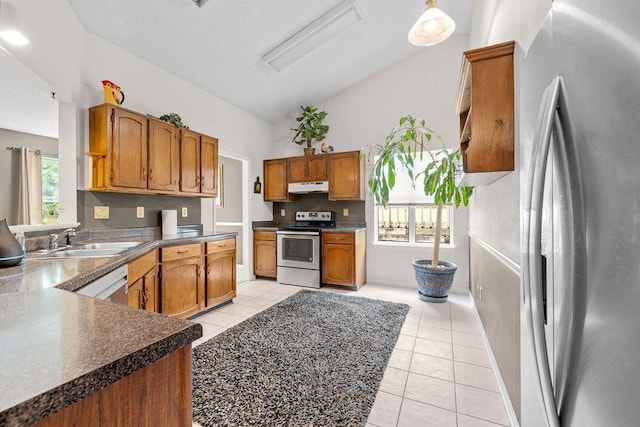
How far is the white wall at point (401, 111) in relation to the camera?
4.01m

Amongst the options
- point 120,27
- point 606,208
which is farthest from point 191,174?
point 606,208

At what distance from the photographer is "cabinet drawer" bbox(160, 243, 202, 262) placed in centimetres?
258

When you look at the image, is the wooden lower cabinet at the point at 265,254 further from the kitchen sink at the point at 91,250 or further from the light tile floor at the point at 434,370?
the kitchen sink at the point at 91,250

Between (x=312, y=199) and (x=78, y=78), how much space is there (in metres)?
3.32

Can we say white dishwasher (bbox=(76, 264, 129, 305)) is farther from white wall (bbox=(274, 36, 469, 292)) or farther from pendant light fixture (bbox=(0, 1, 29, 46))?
white wall (bbox=(274, 36, 469, 292))

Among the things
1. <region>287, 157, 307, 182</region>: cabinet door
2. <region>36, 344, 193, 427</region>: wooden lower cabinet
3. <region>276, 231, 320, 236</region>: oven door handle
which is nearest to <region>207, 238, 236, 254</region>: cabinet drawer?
<region>276, 231, 320, 236</region>: oven door handle

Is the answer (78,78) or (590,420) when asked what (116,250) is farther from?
(590,420)

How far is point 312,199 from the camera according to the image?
4.93m

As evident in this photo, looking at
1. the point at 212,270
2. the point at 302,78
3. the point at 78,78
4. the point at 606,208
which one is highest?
the point at 302,78

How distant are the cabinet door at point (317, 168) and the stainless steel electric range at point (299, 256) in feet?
2.82

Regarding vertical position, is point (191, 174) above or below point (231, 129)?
below

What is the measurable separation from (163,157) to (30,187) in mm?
1081

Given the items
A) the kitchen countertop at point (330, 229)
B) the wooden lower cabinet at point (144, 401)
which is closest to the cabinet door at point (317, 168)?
the kitchen countertop at point (330, 229)

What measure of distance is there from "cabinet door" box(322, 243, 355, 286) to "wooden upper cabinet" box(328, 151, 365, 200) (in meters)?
0.80
